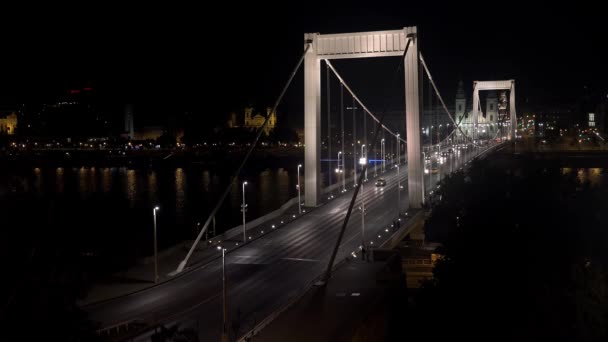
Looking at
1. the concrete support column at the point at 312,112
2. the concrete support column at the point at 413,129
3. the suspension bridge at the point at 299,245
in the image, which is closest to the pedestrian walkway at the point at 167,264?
the suspension bridge at the point at 299,245

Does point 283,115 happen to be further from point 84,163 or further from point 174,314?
point 174,314

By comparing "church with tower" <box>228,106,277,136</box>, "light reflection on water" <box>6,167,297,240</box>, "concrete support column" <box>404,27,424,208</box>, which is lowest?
"light reflection on water" <box>6,167,297,240</box>

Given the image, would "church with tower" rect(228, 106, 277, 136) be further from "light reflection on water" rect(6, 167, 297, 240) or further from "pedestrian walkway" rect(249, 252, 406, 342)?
"pedestrian walkway" rect(249, 252, 406, 342)

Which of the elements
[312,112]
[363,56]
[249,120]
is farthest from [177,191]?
[249,120]

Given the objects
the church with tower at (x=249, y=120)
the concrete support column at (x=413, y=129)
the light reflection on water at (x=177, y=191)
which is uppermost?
the church with tower at (x=249, y=120)

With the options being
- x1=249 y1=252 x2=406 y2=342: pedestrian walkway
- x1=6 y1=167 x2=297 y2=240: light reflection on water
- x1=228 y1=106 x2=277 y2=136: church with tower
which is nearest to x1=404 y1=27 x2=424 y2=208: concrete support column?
x1=249 y1=252 x2=406 y2=342: pedestrian walkway

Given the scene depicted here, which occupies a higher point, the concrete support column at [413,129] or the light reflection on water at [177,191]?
the concrete support column at [413,129]

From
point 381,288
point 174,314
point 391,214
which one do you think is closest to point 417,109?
point 391,214

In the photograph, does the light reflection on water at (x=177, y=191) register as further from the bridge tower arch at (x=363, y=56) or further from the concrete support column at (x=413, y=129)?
the concrete support column at (x=413, y=129)

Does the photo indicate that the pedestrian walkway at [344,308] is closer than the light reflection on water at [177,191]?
Yes

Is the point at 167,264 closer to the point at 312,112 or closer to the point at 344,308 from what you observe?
the point at 344,308

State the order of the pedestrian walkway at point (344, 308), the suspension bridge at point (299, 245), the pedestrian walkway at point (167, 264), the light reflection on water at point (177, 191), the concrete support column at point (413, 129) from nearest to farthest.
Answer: the pedestrian walkway at point (344, 308) < the suspension bridge at point (299, 245) < the pedestrian walkway at point (167, 264) < the concrete support column at point (413, 129) < the light reflection on water at point (177, 191)
